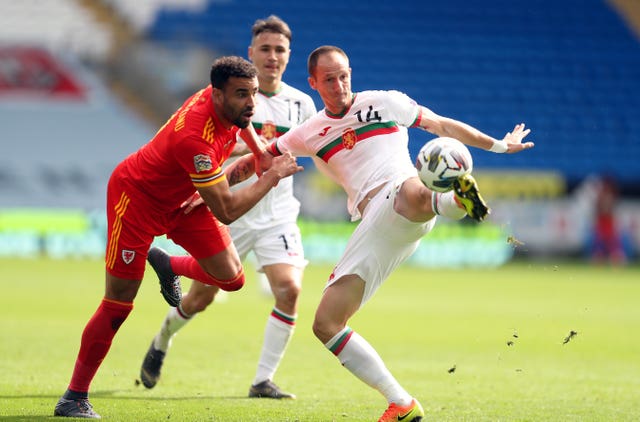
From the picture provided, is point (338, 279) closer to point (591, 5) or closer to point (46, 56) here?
point (46, 56)

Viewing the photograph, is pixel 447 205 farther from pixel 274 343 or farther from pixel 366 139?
pixel 274 343

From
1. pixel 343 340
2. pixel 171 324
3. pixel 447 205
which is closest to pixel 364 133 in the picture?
pixel 447 205

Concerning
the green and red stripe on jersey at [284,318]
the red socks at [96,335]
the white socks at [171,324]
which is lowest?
the white socks at [171,324]

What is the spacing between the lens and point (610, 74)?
1155 inches

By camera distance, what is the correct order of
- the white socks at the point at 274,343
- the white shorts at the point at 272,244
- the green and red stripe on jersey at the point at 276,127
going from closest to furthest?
the white socks at the point at 274,343 < the white shorts at the point at 272,244 < the green and red stripe on jersey at the point at 276,127

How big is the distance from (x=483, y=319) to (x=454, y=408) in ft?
21.3

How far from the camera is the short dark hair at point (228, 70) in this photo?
19.5 feet

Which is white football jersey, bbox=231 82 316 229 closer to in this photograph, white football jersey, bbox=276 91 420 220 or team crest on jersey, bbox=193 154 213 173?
white football jersey, bbox=276 91 420 220

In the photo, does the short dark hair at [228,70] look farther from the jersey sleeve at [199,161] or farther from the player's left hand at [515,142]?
the player's left hand at [515,142]

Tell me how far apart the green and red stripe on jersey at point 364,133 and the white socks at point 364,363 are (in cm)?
122

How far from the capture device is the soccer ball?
545 cm

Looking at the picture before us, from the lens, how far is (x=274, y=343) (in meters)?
7.58

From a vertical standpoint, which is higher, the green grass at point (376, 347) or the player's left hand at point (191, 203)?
the player's left hand at point (191, 203)

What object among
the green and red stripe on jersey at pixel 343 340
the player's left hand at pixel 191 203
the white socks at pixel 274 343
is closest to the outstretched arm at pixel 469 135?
the green and red stripe on jersey at pixel 343 340
